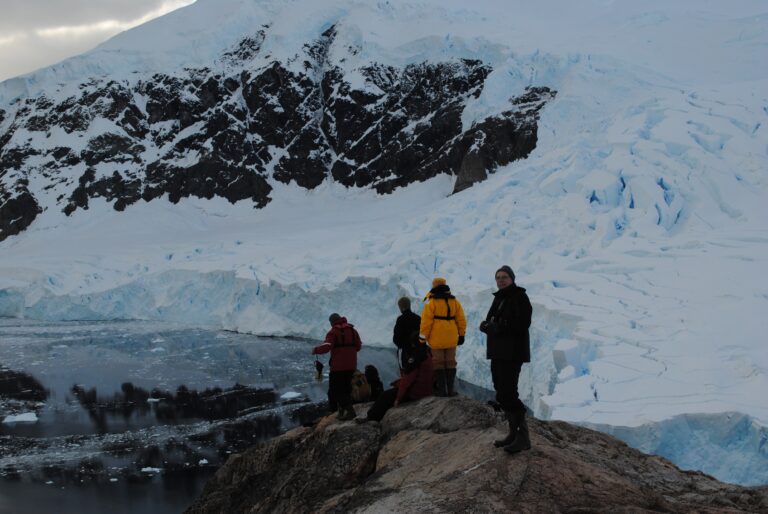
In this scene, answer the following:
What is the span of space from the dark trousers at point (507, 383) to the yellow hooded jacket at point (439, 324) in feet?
5.14

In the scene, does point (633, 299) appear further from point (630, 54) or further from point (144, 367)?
point (630, 54)

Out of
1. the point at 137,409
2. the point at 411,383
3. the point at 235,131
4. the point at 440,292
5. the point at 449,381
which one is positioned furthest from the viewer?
the point at 235,131

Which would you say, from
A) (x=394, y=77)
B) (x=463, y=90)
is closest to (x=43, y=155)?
(x=394, y=77)

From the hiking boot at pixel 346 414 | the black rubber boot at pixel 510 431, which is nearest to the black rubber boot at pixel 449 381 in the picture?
the hiking boot at pixel 346 414

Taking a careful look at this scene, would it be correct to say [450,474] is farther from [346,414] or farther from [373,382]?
[373,382]

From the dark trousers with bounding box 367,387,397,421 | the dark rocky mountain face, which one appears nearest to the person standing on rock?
the dark trousers with bounding box 367,387,397,421

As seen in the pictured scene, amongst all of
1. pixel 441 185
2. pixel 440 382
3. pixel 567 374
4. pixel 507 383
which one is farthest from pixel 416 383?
pixel 441 185

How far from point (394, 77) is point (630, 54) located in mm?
16560

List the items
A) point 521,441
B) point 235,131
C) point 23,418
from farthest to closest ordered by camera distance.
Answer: point 235,131
point 23,418
point 521,441

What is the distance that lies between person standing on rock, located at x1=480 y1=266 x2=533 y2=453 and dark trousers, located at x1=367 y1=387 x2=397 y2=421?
1.78 meters

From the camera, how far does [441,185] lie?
36.1 metres

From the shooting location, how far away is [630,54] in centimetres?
3056

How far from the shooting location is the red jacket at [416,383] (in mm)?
6086

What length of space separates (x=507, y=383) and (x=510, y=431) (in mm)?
291
